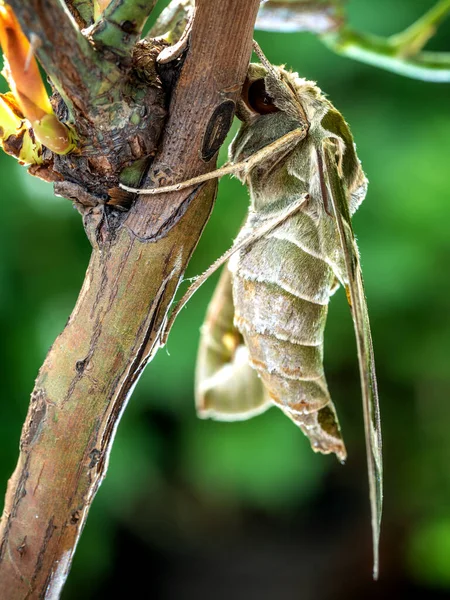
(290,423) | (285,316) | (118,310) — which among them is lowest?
(118,310)

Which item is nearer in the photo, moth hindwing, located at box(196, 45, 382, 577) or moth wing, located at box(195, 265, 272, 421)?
moth hindwing, located at box(196, 45, 382, 577)

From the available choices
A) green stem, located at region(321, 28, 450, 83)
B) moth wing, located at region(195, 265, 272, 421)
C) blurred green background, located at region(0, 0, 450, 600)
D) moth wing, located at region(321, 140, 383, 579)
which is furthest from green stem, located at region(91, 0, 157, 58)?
blurred green background, located at region(0, 0, 450, 600)

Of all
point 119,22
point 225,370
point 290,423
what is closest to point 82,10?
point 119,22

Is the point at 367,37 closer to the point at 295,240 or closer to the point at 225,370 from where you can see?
the point at 295,240

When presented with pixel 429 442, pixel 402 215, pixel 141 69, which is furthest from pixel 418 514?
pixel 141 69

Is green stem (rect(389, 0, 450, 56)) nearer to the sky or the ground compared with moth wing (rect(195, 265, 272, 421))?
nearer to the sky

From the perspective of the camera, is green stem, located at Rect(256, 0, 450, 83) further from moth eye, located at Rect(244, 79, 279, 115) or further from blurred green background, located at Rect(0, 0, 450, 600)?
blurred green background, located at Rect(0, 0, 450, 600)

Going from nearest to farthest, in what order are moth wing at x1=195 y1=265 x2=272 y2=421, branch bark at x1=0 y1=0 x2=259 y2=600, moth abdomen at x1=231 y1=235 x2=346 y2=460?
1. branch bark at x1=0 y1=0 x2=259 y2=600
2. moth abdomen at x1=231 y1=235 x2=346 y2=460
3. moth wing at x1=195 y1=265 x2=272 y2=421
